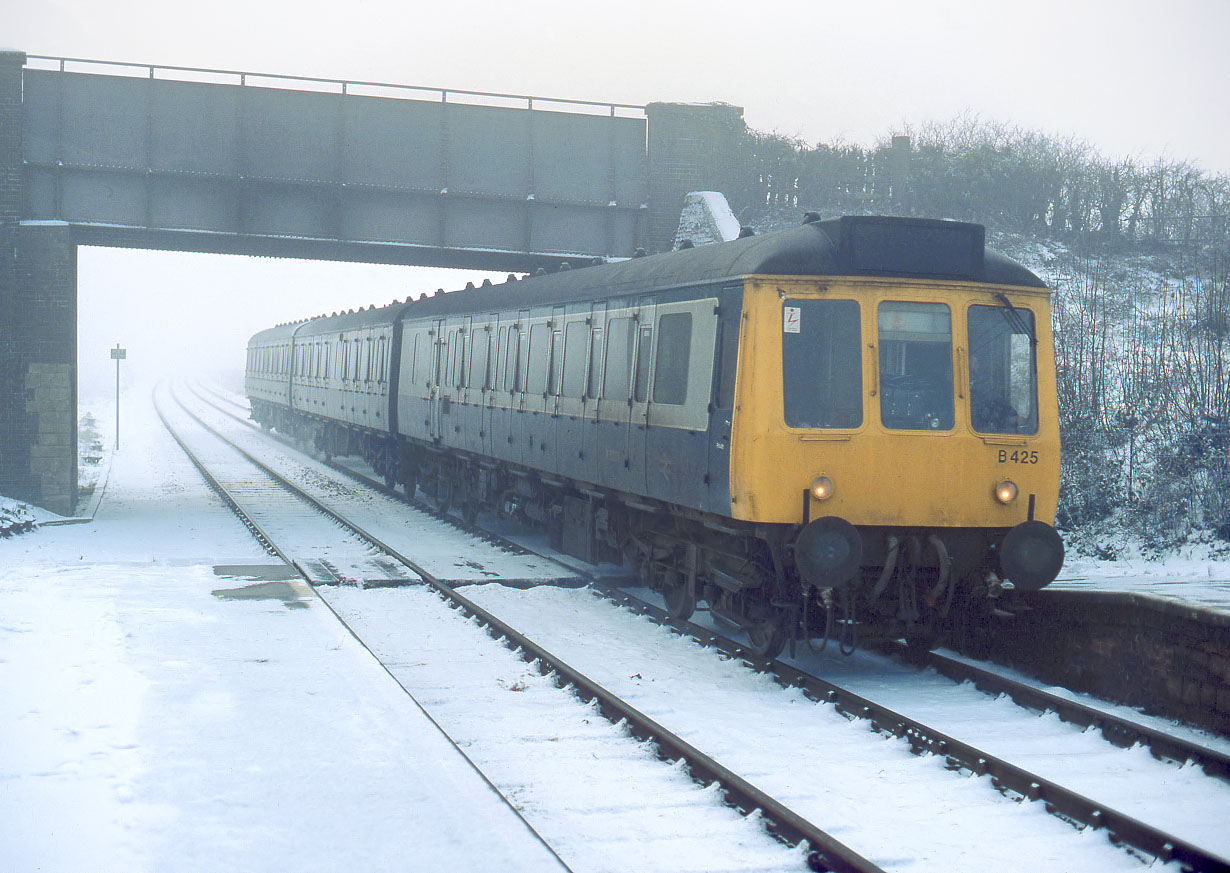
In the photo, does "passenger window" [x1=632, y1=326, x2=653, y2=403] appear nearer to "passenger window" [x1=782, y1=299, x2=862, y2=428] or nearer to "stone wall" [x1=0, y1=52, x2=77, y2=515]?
"passenger window" [x1=782, y1=299, x2=862, y2=428]

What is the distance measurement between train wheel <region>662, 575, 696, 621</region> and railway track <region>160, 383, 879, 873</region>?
152cm

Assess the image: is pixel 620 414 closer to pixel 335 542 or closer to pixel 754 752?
pixel 754 752

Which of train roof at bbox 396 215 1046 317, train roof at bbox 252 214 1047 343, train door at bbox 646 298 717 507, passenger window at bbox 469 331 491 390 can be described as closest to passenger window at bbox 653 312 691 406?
train door at bbox 646 298 717 507

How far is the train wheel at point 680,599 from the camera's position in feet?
34.1

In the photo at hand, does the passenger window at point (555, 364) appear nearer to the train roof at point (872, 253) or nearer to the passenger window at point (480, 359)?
the passenger window at point (480, 359)

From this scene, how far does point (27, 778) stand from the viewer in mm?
6102

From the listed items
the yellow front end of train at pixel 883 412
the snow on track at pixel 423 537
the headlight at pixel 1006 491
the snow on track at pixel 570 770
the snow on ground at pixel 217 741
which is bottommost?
the snow on track at pixel 570 770

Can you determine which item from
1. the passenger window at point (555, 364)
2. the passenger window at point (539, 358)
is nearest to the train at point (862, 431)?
the passenger window at point (555, 364)

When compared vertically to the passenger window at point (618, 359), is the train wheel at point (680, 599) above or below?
below

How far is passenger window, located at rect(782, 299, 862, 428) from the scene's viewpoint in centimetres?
844

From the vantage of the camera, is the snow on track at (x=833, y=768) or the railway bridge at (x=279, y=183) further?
the railway bridge at (x=279, y=183)

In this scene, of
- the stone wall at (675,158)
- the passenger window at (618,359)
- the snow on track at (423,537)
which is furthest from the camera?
the stone wall at (675,158)

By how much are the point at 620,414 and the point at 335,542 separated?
6.33 meters

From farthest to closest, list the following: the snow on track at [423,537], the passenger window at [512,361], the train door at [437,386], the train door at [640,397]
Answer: the train door at [437,386], the passenger window at [512,361], the snow on track at [423,537], the train door at [640,397]
